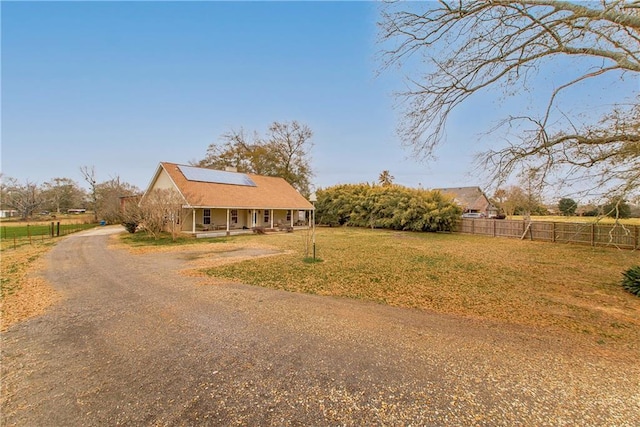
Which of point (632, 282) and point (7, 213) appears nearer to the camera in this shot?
point (632, 282)

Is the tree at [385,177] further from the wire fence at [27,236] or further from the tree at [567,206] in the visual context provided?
the tree at [567,206]

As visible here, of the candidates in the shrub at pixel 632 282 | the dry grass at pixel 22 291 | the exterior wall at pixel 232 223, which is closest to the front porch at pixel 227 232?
the exterior wall at pixel 232 223

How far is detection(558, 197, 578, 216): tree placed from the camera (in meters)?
5.23

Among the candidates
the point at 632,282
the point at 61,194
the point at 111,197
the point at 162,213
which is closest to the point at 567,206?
the point at 632,282

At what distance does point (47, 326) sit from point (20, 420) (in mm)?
2784

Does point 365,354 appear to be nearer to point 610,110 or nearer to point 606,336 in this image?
point 606,336

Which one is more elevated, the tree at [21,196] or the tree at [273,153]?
the tree at [273,153]

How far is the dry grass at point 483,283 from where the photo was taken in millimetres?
4941

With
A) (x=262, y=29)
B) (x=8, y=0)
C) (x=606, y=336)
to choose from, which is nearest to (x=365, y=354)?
(x=606, y=336)

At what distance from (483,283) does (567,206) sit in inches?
110

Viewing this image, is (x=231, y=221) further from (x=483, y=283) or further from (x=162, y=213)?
(x=483, y=283)

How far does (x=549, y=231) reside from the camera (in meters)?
17.0

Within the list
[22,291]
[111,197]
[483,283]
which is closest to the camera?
[22,291]

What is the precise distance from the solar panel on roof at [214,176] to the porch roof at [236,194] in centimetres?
29
